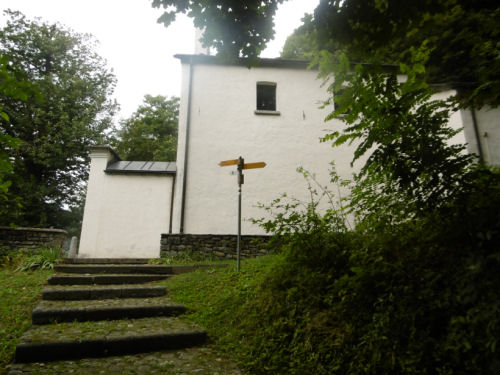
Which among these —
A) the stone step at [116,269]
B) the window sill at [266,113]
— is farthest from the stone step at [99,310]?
the window sill at [266,113]

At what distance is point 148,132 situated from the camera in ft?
72.8

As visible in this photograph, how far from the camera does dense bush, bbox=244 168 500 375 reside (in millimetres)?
1771

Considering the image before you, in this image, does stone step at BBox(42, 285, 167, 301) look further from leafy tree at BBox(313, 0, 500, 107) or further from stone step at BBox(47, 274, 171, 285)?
leafy tree at BBox(313, 0, 500, 107)

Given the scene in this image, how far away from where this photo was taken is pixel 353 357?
224 cm

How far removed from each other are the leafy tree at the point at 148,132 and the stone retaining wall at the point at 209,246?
13.7 metres

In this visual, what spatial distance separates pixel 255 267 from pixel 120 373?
2.76 metres

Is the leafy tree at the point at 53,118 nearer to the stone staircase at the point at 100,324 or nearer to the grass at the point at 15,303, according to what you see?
the grass at the point at 15,303

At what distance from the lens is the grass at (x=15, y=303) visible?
2.94 m

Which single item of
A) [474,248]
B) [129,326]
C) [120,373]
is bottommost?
[120,373]

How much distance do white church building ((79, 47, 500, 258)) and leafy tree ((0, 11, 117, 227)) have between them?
24.8 feet

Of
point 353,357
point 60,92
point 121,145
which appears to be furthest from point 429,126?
point 121,145

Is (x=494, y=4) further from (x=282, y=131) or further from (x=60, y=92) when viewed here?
(x=60, y=92)

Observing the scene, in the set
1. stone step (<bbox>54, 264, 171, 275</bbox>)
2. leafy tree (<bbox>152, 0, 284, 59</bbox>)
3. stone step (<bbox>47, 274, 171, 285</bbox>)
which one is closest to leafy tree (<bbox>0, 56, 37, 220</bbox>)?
leafy tree (<bbox>152, 0, 284, 59</bbox>)

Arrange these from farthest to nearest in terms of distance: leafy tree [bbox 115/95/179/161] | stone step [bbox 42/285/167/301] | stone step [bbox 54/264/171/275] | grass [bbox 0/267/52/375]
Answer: leafy tree [bbox 115/95/179/161] < stone step [bbox 54/264/171/275] < stone step [bbox 42/285/167/301] < grass [bbox 0/267/52/375]
